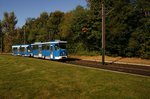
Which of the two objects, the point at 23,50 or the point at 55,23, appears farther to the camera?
the point at 55,23

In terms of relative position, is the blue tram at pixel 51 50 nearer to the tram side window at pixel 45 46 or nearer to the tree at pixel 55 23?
the tram side window at pixel 45 46

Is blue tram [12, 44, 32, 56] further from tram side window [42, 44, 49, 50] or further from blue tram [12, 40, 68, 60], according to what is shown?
tram side window [42, 44, 49, 50]

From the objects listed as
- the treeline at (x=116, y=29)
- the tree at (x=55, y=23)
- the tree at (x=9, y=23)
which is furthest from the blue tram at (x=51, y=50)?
the tree at (x=9, y=23)

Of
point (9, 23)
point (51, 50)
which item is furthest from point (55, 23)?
point (51, 50)

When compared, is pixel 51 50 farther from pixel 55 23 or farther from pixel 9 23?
pixel 9 23

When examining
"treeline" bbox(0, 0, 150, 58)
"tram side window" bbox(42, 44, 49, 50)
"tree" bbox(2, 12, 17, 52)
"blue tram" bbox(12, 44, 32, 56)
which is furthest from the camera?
"tree" bbox(2, 12, 17, 52)

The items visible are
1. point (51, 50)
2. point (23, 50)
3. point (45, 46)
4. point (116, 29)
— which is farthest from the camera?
point (23, 50)

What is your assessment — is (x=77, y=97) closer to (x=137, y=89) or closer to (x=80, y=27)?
(x=137, y=89)

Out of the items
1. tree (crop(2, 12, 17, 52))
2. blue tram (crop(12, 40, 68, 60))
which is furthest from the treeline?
tree (crop(2, 12, 17, 52))

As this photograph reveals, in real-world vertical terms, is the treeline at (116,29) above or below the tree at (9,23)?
below

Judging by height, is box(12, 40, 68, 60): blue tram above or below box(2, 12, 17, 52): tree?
→ below

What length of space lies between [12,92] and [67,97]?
329 centimetres

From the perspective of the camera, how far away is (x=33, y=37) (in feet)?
321

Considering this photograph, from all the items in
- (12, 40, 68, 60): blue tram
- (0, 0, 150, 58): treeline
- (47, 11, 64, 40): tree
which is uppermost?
(47, 11, 64, 40): tree
